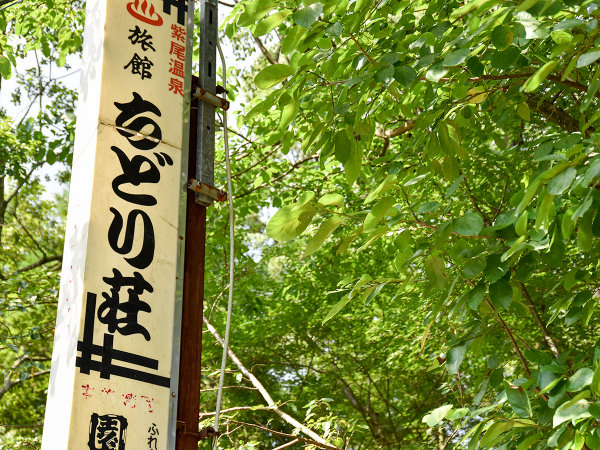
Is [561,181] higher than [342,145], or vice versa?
[342,145]

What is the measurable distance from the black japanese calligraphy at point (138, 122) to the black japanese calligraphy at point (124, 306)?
1.37ft

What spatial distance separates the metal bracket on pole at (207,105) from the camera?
208cm

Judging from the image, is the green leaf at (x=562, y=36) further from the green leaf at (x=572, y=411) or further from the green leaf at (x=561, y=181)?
the green leaf at (x=572, y=411)

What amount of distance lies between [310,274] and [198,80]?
20.3 ft

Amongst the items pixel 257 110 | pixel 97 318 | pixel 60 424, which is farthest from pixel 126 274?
pixel 257 110

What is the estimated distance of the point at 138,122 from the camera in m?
1.97

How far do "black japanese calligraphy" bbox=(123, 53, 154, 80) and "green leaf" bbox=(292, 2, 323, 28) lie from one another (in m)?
0.54

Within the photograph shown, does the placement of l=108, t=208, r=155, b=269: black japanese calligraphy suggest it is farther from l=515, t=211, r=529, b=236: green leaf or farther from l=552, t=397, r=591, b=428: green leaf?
l=552, t=397, r=591, b=428: green leaf

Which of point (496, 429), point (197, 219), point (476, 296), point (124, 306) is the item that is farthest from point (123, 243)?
point (496, 429)

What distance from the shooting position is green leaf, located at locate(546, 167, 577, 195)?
1419mm

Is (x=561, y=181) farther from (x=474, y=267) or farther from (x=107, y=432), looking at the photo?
(x=107, y=432)

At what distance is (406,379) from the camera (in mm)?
9578

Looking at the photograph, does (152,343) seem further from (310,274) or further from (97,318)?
(310,274)

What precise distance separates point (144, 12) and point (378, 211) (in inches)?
41.5
